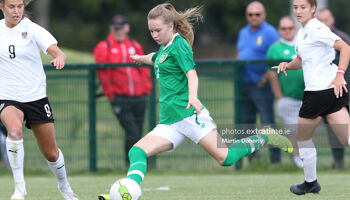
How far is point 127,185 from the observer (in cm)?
614

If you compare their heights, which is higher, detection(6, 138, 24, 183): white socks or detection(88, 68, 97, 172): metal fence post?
detection(6, 138, 24, 183): white socks

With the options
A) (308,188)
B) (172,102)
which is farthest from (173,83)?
(308,188)

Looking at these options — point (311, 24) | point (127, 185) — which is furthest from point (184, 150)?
point (127, 185)

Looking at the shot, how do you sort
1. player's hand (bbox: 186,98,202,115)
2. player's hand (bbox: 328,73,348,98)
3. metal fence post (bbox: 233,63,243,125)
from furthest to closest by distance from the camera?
metal fence post (bbox: 233,63,243,125), player's hand (bbox: 328,73,348,98), player's hand (bbox: 186,98,202,115)

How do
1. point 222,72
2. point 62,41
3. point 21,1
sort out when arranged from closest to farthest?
1. point 21,1
2. point 222,72
3. point 62,41

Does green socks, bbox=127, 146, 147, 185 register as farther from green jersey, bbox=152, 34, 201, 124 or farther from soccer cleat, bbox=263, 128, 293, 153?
soccer cleat, bbox=263, 128, 293, 153

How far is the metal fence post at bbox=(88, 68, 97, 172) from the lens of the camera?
38.1ft

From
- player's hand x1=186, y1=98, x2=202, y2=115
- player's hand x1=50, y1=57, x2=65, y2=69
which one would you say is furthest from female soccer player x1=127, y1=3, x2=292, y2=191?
player's hand x1=50, y1=57, x2=65, y2=69

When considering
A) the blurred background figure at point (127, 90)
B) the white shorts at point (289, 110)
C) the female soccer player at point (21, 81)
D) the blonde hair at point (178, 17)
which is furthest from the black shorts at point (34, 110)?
the white shorts at point (289, 110)

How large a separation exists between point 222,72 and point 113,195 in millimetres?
5571

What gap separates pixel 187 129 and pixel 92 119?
207 inches

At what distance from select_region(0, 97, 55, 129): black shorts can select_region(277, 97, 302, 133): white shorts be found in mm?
5143

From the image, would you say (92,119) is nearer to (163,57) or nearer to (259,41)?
(259,41)

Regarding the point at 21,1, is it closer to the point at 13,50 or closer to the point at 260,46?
the point at 13,50
